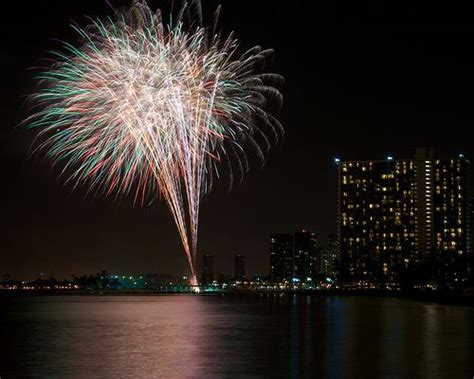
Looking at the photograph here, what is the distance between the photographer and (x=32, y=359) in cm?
2450

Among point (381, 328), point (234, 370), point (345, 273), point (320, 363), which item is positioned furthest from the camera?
point (345, 273)

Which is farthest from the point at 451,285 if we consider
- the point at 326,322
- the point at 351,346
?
the point at 351,346

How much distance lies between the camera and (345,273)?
641 ft

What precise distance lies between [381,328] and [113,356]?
60.0 ft

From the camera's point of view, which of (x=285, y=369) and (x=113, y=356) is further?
(x=113, y=356)

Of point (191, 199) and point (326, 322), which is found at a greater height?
point (191, 199)

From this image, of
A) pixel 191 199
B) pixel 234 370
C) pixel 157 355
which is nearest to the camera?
pixel 234 370

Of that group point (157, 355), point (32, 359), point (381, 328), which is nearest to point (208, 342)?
point (157, 355)

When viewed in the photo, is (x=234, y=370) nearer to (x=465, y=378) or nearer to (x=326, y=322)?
(x=465, y=378)

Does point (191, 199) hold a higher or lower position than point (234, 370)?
higher

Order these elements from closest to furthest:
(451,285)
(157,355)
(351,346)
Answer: (157,355) → (351,346) → (451,285)

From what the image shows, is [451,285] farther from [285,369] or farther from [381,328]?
[285,369]

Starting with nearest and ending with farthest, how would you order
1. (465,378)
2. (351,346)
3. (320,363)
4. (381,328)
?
1. (465,378)
2. (320,363)
3. (351,346)
4. (381,328)

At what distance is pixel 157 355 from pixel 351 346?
26.6 ft
